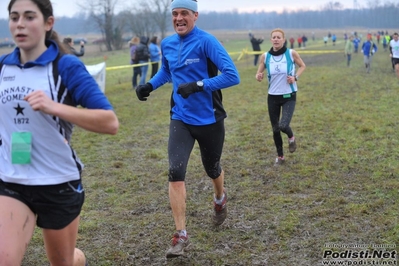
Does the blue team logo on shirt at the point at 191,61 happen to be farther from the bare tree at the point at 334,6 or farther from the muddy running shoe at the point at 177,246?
the bare tree at the point at 334,6

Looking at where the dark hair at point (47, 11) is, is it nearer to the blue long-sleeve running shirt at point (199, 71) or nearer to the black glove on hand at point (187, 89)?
the black glove on hand at point (187, 89)

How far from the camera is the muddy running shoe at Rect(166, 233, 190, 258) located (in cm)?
455

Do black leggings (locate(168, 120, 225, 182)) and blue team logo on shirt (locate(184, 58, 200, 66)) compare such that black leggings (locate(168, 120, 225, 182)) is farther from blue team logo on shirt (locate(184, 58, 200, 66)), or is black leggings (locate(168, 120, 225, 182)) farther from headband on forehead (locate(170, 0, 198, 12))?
headband on forehead (locate(170, 0, 198, 12))

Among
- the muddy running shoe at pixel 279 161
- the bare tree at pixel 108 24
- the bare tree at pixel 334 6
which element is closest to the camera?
the muddy running shoe at pixel 279 161

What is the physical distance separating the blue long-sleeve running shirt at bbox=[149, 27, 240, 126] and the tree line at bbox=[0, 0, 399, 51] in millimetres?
9618

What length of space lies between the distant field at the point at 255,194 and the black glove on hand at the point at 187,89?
1.50 m

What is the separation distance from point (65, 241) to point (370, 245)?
3008mm

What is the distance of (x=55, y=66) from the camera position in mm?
2906

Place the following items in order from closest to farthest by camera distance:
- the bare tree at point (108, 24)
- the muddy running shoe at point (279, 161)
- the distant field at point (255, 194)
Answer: the distant field at point (255, 194)
the muddy running shoe at point (279, 161)
the bare tree at point (108, 24)

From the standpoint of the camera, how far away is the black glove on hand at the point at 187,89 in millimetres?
4594

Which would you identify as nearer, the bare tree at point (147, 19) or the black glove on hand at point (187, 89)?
the black glove on hand at point (187, 89)

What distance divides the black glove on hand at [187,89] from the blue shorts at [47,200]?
1.81 metres

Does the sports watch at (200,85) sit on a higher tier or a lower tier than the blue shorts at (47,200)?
higher

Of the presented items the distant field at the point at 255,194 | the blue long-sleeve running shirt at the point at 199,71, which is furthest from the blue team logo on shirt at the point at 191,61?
the distant field at the point at 255,194
